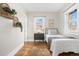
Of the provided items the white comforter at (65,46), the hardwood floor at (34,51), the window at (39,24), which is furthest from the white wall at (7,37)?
the window at (39,24)

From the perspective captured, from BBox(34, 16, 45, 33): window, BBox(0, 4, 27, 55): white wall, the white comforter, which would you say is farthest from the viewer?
BBox(34, 16, 45, 33): window

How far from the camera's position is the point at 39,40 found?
827 cm

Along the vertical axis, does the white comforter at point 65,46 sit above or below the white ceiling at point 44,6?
below

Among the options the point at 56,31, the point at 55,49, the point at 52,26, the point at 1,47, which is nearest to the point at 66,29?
the point at 56,31

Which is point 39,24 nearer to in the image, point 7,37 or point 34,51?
point 34,51

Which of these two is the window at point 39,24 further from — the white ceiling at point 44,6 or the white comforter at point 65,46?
the white comforter at point 65,46

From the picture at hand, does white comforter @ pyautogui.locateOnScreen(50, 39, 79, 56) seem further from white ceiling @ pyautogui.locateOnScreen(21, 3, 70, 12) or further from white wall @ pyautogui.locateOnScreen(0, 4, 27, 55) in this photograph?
white ceiling @ pyautogui.locateOnScreen(21, 3, 70, 12)

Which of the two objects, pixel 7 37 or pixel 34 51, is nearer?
pixel 7 37

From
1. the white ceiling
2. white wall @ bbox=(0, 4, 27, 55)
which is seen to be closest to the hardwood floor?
white wall @ bbox=(0, 4, 27, 55)

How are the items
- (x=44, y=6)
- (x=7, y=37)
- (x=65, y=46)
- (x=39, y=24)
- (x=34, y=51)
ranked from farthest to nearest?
(x=39, y=24) < (x=44, y=6) < (x=34, y=51) < (x=65, y=46) < (x=7, y=37)

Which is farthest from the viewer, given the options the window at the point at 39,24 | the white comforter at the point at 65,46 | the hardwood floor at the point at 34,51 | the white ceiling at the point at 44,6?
the window at the point at 39,24

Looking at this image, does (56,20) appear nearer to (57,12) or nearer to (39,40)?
(57,12)

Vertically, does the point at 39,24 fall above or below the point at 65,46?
above

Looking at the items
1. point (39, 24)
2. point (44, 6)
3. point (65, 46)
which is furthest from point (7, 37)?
point (39, 24)
